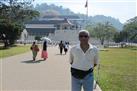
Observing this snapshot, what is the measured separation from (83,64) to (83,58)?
118 millimetres

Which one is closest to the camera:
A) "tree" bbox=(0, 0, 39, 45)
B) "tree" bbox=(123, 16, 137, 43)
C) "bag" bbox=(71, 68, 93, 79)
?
"bag" bbox=(71, 68, 93, 79)

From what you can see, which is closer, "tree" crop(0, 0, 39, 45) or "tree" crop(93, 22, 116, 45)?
"tree" crop(0, 0, 39, 45)

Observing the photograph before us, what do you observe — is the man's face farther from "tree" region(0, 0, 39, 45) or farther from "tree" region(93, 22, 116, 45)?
"tree" region(93, 22, 116, 45)

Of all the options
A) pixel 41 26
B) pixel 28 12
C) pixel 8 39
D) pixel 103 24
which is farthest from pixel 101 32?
pixel 28 12

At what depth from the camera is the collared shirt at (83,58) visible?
8414mm

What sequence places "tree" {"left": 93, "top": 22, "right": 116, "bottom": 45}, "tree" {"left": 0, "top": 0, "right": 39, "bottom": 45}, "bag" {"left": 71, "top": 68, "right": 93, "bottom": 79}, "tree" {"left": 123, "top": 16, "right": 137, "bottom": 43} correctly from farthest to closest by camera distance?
"tree" {"left": 93, "top": 22, "right": 116, "bottom": 45}, "tree" {"left": 123, "top": 16, "right": 137, "bottom": 43}, "tree" {"left": 0, "top": 0, "right": 39, "bottom": 45}, "bag" {"left": 71, "top": 68, "right": 93, "bottom": 79}

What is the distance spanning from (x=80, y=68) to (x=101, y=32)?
12043cm

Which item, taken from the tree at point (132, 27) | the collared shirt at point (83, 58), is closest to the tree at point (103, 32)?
the tree at point (132, 27)

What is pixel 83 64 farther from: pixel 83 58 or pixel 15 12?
pixel 15 12

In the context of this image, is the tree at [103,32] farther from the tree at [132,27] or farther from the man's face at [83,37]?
the man's face at [83,37]

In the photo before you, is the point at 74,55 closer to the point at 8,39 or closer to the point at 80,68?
the point at 80,68

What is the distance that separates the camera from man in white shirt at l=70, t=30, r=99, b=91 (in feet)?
27.6

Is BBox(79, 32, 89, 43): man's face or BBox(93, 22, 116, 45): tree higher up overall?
BBox(79, 32, 89, 43): man's face

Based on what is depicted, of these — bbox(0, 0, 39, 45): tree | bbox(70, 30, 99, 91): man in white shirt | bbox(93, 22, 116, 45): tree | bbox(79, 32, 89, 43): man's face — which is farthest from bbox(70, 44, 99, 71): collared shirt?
bbox(93, 22, 116, 45): tree
